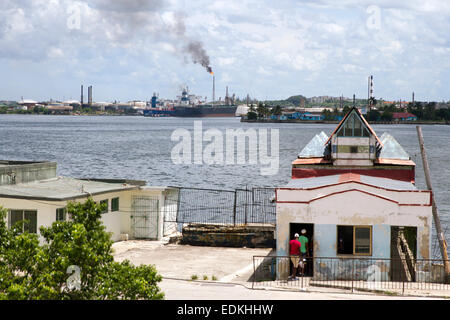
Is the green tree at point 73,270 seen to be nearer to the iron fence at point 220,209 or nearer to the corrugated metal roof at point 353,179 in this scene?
the corrugated metal roof at point 353,179

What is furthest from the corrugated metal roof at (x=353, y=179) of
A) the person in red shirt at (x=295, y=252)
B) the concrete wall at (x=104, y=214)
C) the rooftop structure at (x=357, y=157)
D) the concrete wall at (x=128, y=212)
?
the concrete wall at (x=104, y=214)

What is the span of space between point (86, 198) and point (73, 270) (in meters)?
13.7

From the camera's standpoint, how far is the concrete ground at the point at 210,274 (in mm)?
20031

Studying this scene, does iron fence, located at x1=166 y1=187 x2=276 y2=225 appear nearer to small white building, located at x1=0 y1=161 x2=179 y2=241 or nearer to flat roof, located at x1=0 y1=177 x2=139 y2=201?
small white building, located at x1=0 y1=161 x2=179 y2=241

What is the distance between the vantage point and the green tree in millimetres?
14227

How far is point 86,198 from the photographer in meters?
28.0

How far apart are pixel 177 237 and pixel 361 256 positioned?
1083 cm

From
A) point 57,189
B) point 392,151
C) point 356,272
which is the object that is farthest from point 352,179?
point 57,189

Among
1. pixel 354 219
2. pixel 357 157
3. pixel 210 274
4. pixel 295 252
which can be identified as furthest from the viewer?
pixel 357 157

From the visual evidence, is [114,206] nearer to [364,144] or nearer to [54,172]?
[54,172]

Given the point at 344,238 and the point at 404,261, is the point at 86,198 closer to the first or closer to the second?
the point at 344,238

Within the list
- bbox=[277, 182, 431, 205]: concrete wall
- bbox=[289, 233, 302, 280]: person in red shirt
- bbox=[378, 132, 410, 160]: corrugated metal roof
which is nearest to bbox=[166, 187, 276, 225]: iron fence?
bbox=[378, 132, 410, 160]: corrugated metal roof
